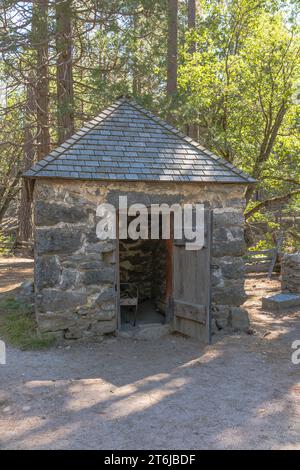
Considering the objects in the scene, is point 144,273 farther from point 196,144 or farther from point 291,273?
point 196,144

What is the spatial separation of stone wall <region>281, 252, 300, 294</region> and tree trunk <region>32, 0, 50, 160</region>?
6471mm

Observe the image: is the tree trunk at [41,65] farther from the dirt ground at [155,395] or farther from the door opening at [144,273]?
the dirt ground at [155,395]

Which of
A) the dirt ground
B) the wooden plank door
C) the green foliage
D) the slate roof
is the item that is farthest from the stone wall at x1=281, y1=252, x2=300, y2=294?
the green foliage

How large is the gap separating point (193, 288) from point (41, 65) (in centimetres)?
600

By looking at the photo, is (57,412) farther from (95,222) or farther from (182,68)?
(182,68)

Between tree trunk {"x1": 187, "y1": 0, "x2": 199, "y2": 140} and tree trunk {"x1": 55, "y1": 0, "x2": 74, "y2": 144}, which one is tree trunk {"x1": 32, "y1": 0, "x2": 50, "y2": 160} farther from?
tree trunk {"x1": 187, "y1": 0, "x2": 199, "y2": 140}

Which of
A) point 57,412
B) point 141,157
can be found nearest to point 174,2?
point 141,157

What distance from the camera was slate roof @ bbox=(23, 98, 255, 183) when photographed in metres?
6.23

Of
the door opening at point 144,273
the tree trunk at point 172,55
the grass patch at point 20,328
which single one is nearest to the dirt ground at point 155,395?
the grass patch at point 20,328

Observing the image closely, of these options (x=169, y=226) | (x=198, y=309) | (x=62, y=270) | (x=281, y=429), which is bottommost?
(x=281, y=429)

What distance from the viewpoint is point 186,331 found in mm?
6633
